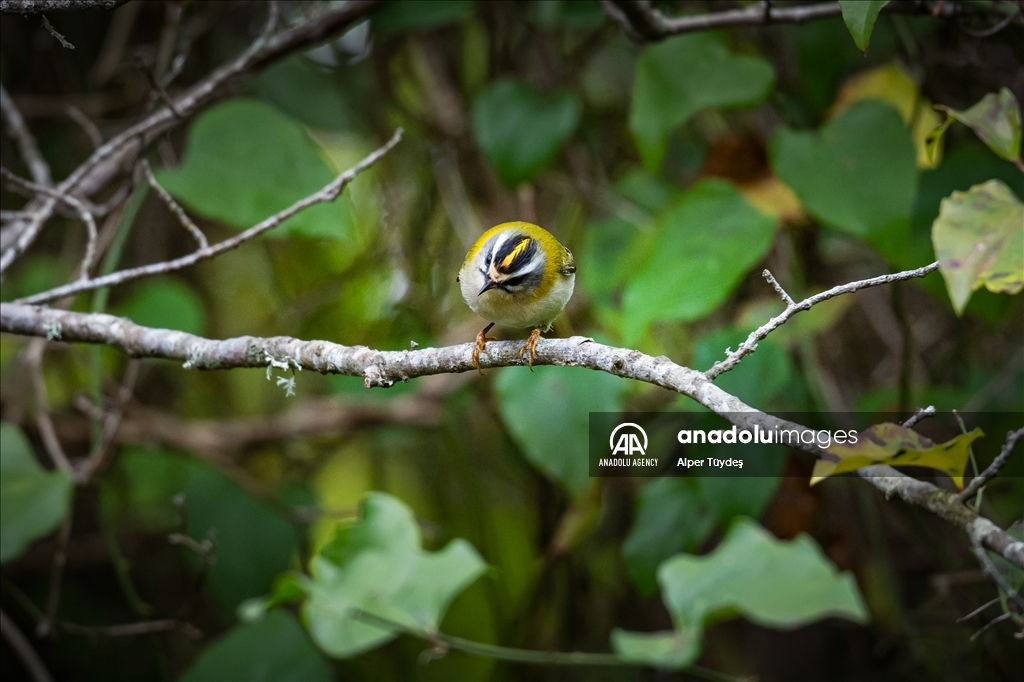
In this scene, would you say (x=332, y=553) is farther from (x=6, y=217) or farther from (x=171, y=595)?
(x=171, y=595)

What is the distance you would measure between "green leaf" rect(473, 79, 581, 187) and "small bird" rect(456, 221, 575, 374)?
0.57m

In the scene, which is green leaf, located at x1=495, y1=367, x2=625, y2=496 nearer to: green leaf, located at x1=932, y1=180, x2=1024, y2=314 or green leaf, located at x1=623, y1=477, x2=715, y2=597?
green leaf, located at x1=623, y1=477, x2=715, y2=597

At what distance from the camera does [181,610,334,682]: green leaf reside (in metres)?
2.33

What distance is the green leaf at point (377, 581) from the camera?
2160 mm

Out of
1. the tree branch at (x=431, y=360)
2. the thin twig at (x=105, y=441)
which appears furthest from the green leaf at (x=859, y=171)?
the thin twig at (x=105, y=441)

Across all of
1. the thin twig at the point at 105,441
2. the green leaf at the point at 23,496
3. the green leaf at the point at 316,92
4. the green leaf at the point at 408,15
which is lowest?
the green leaf at the point at 23,496

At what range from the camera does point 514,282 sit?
184 cm

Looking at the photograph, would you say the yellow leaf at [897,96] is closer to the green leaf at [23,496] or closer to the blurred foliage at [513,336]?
the blurred foliage at [513,336]

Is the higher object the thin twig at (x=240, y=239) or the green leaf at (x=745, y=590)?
the thin twig at (x=240, y=239)

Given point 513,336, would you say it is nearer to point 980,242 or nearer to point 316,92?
point 980,242

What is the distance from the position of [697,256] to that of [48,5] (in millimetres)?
1616

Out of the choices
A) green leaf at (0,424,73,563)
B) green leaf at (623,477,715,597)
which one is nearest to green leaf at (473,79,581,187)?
green leaf at (623,477,715,597)

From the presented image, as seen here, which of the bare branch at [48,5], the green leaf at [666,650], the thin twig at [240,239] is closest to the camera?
the bare branch at [48,5]

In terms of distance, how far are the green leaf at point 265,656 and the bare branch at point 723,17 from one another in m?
2.01
